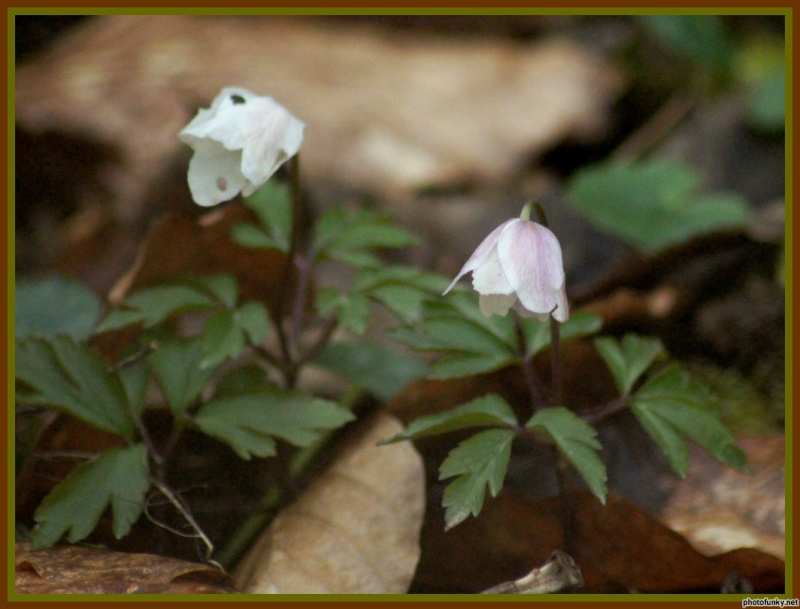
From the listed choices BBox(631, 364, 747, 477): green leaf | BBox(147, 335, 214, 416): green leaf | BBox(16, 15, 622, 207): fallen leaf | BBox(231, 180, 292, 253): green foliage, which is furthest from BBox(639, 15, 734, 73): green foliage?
BBox(147, 335, 214, 416): green leaf

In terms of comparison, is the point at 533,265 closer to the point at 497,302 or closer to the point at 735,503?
the point at 497,302

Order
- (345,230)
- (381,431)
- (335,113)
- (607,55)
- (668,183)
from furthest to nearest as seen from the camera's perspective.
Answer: (607,55), (335,113), (668,183), (345,230), (381,431)

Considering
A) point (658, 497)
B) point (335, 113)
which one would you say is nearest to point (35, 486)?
point (658, 497)

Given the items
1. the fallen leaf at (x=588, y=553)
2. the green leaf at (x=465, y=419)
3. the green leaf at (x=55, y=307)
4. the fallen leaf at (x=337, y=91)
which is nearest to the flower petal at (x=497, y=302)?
the green leaf at (x=465, y=419)

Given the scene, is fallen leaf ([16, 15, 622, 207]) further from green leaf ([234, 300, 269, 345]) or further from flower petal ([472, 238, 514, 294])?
flower petal ([472, 238, 514, 294])

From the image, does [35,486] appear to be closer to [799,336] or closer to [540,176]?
[799,336]
